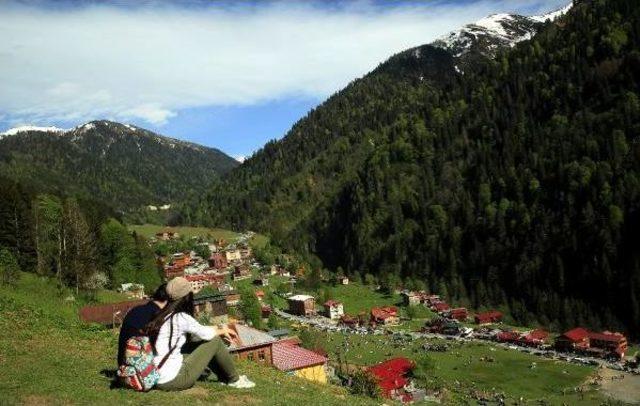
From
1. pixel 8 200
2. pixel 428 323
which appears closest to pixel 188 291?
pixel 8 200

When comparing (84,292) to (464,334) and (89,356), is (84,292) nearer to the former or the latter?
(89,356)

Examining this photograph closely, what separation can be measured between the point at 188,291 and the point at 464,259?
173 m


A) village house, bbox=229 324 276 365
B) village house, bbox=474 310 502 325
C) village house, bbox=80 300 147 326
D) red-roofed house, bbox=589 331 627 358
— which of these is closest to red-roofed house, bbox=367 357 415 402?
Result: village house, bbox=229 324 276 365

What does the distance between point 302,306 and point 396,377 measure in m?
68.1

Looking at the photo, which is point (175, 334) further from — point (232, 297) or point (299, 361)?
point (232, 297)

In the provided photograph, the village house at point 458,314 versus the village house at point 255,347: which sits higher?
the village house at point 255,347

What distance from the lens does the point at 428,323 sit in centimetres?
12794

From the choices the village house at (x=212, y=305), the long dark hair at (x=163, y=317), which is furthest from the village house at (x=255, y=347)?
the village house at (x=212, y=305)

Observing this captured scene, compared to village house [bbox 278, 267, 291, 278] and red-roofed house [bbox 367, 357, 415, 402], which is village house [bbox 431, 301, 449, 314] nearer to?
village house [bbox 278, 267, 291, 278]

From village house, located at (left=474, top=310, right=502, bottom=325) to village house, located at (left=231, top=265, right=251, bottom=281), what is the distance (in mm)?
74313

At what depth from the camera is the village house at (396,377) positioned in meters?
67.5

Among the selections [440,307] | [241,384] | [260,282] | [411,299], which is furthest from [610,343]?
[241,384]

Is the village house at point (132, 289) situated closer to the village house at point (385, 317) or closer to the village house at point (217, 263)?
the village house at point (385, 317)

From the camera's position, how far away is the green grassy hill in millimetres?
12797
